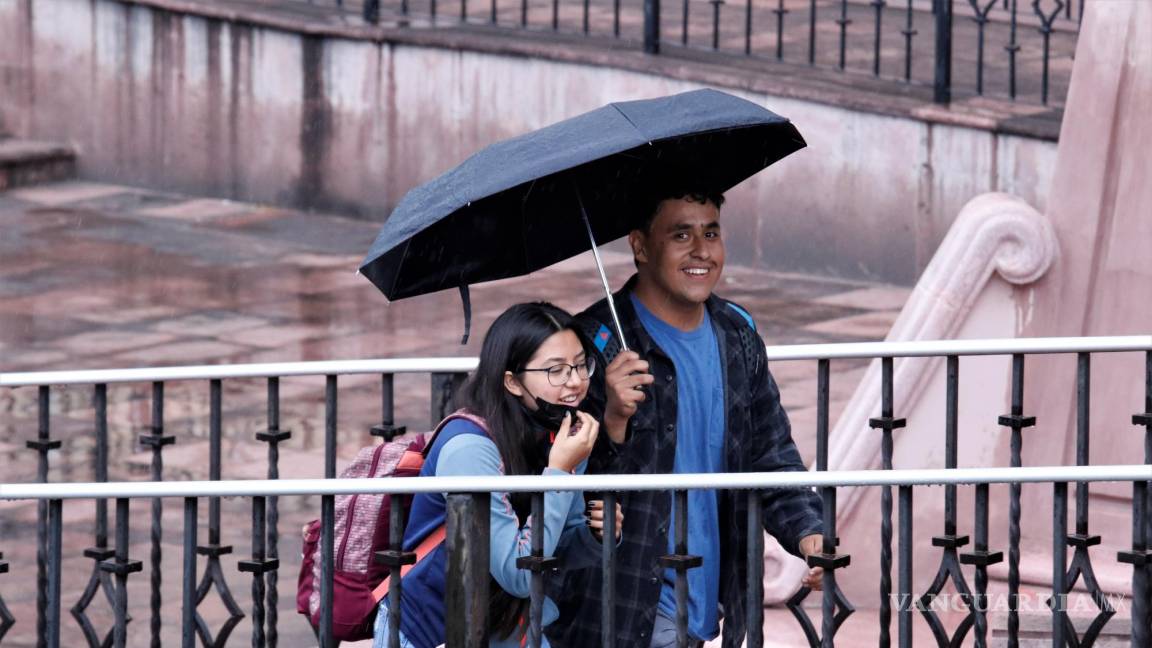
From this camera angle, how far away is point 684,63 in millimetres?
12922

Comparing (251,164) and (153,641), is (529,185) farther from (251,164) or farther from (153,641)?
(251,164)

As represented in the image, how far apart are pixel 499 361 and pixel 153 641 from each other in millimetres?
1662

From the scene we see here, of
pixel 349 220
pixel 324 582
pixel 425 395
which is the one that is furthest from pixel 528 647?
pixel 349 220

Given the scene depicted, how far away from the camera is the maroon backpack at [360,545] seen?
14.4 ft

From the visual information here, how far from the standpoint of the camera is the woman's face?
4.21m

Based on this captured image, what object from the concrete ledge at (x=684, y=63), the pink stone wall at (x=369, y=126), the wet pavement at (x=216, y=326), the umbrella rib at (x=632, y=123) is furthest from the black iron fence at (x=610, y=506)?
the pink stone wall at (x=369, y=126)

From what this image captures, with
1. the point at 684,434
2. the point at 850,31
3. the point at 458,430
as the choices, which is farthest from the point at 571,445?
the point at 850,31

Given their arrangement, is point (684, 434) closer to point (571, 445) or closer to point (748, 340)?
point (748, 340)

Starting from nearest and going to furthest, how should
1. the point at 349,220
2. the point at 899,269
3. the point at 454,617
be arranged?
the point at 454,617 → the point at 899,269 → the point at 349,220

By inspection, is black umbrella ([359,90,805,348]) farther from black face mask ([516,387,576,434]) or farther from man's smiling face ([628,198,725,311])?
black face mask ([516,387,576,434])

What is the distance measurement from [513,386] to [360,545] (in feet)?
1.66

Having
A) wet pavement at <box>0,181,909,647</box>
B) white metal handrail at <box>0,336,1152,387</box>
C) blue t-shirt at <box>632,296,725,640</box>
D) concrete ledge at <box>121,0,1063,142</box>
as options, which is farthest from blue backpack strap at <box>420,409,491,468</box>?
concrete ledge at <box>121,0,1063,142</box>

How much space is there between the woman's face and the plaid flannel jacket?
0.13 meters

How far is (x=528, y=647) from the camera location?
421 cm
